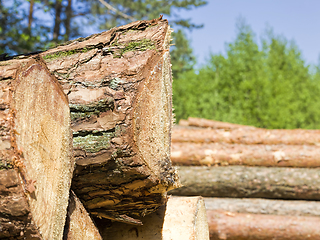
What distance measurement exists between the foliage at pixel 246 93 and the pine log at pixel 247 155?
8.35m

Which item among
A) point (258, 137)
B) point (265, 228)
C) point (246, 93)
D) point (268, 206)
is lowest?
point (265, 228)

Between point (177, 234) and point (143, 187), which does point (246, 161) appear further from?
point (143, 187)

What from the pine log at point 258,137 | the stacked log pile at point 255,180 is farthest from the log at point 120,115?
the pine log at point 258,137

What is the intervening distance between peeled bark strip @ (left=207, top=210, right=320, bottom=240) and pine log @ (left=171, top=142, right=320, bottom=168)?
2.64 feet

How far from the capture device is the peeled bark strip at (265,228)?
3266mm

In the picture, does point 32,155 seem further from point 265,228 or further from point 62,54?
point 265,228

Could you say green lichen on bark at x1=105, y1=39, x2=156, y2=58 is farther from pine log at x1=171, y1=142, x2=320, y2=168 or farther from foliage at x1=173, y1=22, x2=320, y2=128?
foliage at x1=173, y1=22, x2=320, y2=128

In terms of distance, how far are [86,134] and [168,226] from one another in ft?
2.64

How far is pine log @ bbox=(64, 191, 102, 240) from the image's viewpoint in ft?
4.53

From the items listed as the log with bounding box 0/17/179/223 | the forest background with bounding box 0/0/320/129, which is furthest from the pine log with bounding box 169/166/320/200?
the forest background with bounding box 0/0/320/129

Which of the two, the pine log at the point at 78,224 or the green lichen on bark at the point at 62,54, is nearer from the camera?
the pine log at the point at 78,224

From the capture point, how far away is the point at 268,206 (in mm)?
3604

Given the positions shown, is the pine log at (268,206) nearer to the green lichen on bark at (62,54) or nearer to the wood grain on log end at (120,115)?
the wood grain on log end at (120,115)

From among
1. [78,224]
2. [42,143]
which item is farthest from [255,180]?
[42,143]
